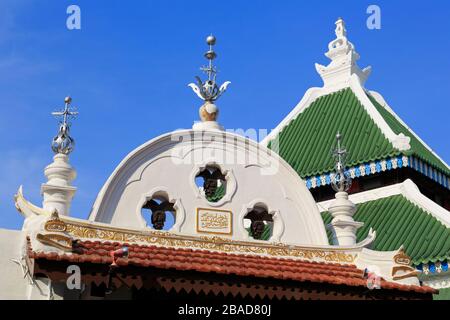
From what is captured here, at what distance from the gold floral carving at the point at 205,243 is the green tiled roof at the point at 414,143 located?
8.58 meters

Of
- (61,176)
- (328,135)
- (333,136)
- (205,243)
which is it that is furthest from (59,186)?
(328,135)

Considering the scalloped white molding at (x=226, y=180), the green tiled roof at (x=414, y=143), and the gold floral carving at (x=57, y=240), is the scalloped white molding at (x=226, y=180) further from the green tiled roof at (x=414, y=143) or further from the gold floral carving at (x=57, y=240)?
the green tiled roof at (x=414, y=143)

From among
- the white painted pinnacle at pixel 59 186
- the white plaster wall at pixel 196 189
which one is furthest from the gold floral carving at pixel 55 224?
the white plaster wall at pixel 196 189

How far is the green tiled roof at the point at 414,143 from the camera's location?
22969 mm

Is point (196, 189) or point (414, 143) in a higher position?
point (414, 143)

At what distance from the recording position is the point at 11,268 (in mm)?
13094

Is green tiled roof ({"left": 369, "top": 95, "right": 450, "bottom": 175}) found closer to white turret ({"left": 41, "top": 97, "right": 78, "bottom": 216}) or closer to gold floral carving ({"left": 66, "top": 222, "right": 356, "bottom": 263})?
gold floral carving ({"left": 66, "top": 222, "right": 356, "bottom": 263})

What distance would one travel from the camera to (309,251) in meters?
14.4

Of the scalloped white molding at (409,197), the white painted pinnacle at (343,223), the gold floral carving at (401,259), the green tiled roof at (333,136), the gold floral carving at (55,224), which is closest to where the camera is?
the gold floral carving at (55,224)

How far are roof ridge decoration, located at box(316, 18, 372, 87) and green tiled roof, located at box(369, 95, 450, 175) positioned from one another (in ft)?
4.36

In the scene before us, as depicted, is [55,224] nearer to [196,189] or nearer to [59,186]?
[59,186]

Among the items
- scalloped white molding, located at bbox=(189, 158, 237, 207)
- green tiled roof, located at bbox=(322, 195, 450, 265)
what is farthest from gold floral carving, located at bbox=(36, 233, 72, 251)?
green tiled roof, located at bbox=(322, 195, 450, 265)

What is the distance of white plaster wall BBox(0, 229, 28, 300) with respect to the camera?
501 inches

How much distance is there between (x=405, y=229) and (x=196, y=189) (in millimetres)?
7864
